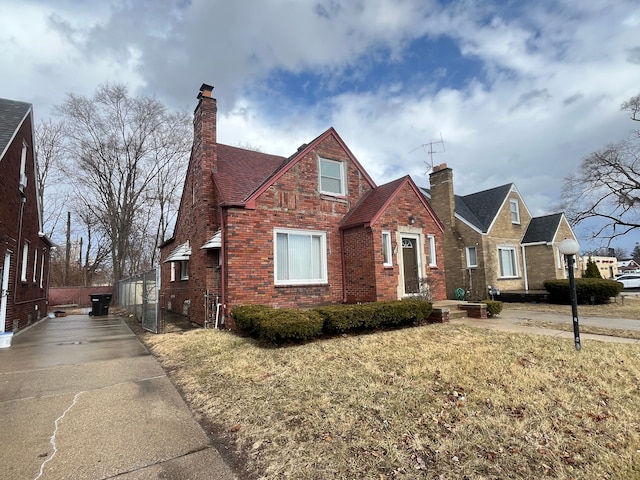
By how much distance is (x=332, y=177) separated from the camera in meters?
12.7

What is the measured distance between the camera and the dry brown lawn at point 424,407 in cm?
315

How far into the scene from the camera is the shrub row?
7.14 metres

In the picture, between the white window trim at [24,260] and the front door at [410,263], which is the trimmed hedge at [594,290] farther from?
the white window trim at [24,260]

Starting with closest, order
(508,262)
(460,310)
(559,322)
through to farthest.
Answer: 1. (559,322)
2. (460,310)
3. (508,262)

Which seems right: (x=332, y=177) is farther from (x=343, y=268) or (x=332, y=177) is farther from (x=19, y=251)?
(x=19, y=251)

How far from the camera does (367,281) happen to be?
36.6 ft

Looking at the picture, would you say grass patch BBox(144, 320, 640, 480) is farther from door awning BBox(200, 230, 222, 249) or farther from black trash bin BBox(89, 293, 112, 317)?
black trash bin BBox(89, 293, 112, 317)

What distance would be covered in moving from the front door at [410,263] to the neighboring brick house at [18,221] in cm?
1226

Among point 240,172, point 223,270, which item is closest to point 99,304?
point 240,172

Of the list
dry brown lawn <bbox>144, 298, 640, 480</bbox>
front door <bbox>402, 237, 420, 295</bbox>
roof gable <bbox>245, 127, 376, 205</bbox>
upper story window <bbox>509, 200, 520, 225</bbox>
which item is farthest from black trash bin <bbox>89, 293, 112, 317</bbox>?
upper story window <bbox>509, 200, 520, 225</bbox>

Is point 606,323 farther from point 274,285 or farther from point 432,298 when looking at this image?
point 274,285

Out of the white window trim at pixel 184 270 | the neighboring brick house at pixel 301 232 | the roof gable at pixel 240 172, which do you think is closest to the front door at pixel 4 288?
the neighboring brick house at pixel 301 232

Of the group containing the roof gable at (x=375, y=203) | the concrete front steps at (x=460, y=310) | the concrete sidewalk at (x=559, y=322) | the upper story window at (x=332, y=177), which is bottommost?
the concrete sidewalk at (x=559, y=322)

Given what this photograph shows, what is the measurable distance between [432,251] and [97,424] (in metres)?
11.2
